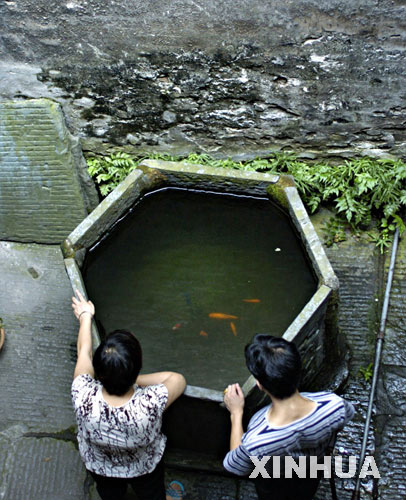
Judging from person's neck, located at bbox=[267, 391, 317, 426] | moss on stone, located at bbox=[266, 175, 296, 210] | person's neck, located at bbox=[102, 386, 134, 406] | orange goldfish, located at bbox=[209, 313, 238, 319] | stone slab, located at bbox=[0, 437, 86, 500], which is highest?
moss on stone, located at bbox=[266, 175, 296, 210]

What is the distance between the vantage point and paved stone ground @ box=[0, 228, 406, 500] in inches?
142

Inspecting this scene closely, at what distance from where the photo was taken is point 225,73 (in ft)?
14.0

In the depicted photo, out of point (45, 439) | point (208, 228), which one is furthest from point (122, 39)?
point (45, 439)

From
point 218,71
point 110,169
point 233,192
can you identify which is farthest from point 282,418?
point 110,169

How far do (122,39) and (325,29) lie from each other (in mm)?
1486

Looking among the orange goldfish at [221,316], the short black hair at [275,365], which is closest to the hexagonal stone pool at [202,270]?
the orange goldfish at [221,316]

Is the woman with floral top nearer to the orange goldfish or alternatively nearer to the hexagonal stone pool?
the hexagonal stone pool

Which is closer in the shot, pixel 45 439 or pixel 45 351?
pixel 45 439

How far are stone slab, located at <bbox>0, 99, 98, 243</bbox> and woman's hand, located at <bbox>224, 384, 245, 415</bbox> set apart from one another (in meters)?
2.47

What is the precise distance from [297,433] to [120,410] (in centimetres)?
81

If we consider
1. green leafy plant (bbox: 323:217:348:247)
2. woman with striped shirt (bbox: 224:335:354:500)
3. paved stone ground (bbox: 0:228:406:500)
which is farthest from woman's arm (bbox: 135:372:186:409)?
green leafy plant (bbox: 323:217:348:247)

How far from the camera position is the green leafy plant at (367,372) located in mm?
3893

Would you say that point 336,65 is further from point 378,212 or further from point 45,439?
point 45,439

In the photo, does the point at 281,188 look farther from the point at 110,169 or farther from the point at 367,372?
the point at 110,169
